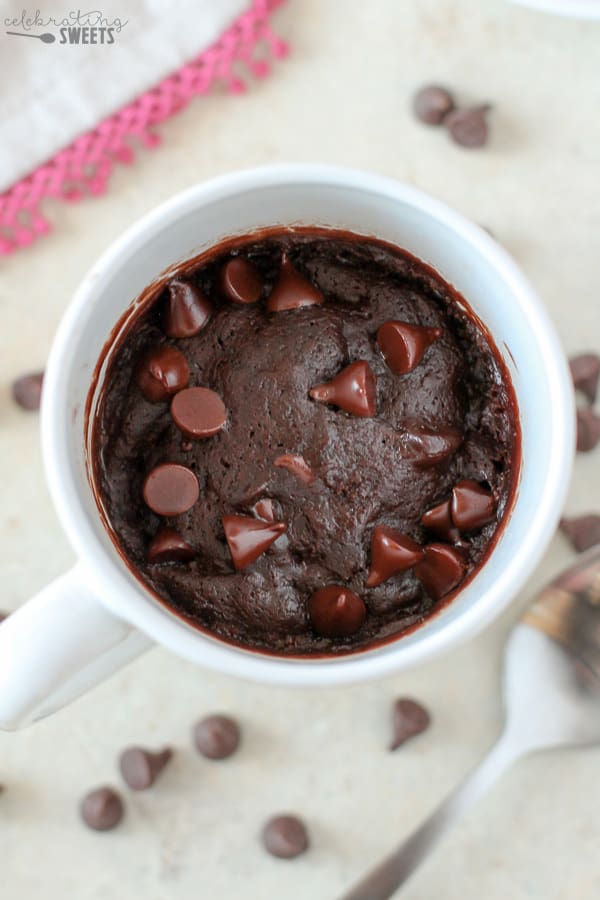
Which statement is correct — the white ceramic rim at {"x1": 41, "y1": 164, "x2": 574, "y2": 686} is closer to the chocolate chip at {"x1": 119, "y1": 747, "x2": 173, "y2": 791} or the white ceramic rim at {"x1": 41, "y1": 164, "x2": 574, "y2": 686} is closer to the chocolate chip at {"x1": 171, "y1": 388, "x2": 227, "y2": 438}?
the chocolate chip at {"x1": 171, "y1": 388, "x2": 227, "y2": 438}

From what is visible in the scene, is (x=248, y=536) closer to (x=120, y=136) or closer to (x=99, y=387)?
(x=99, y=387)

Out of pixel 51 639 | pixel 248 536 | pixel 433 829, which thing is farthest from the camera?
pixel 433 829

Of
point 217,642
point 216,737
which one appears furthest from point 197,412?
point 216,737

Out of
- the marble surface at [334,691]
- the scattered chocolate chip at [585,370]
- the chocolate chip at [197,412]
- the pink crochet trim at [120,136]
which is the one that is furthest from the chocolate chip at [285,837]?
the pink crochet trim at [120,136]

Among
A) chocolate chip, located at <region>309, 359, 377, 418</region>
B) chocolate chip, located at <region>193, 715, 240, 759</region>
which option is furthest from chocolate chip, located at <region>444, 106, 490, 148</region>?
chocolate chip, located at <region>193, 715, 240, 759</region>

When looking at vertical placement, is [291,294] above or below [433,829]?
above

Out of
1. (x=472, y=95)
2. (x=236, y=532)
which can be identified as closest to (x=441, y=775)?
(x=236, y=532)

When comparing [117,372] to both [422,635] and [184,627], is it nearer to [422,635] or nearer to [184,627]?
[184,627]
